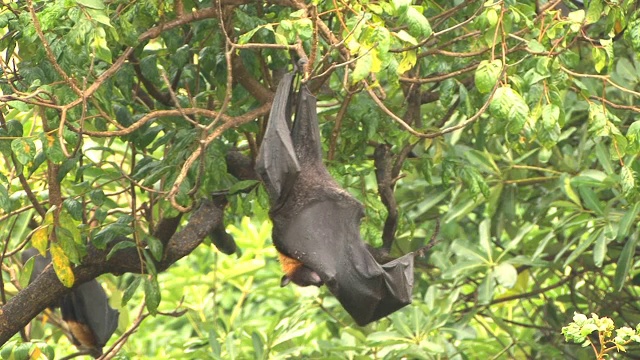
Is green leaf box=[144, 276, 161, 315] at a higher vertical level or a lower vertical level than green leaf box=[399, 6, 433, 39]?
lower

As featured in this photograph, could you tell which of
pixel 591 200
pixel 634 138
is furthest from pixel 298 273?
pixel 591 200

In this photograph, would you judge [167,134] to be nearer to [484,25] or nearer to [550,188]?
[484,25]

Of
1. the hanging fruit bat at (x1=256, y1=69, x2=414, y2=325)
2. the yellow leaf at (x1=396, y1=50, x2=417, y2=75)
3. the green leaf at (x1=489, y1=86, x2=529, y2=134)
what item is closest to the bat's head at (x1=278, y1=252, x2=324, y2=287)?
the hanging fruit bat at (x1=256, y1=69, x2=414, y2=325)

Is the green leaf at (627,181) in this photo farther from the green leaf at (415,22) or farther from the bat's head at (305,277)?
the bat's head at (305,277)

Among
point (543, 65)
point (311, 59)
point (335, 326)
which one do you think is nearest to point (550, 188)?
point (335, 326)

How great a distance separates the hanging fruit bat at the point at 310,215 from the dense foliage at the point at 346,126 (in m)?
0.15

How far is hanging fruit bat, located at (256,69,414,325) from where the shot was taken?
411 cm

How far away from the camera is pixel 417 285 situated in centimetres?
714

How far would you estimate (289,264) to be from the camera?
444cm

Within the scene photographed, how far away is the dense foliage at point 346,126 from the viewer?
3.90m

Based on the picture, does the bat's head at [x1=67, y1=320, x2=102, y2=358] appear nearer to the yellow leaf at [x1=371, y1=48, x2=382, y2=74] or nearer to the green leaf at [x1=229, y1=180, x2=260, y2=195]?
the green leaf at [x1=229, y1=180, x2=260, y2=195]

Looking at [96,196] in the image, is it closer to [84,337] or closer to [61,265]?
[61,265]

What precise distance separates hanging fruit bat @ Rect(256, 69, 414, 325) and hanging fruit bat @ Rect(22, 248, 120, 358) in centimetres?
164

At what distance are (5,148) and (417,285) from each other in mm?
3592
